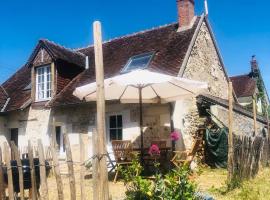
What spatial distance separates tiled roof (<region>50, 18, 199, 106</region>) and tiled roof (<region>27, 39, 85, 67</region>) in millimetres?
588

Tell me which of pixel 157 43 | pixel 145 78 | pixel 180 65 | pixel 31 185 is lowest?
pixel 31 185

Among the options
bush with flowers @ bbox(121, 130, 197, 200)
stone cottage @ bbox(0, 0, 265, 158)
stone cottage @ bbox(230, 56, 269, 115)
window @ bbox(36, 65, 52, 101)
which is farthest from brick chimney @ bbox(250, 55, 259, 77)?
bush with flowers @ bbox(121, 130, 197, 200)

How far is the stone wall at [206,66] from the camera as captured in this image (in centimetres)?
1369

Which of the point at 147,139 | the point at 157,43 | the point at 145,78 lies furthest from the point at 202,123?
the point at 145,78

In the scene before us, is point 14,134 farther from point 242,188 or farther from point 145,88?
point 242,188

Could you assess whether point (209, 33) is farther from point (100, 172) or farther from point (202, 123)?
point (100, 172)

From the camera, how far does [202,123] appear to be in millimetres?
12734

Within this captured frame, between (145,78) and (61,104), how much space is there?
6623 millimetres

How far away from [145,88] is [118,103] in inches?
108

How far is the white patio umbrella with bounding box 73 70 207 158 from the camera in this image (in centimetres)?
802

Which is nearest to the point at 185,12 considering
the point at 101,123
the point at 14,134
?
the point at 14,134

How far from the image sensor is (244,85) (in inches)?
1127

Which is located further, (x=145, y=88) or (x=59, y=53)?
(x=59, y=53)

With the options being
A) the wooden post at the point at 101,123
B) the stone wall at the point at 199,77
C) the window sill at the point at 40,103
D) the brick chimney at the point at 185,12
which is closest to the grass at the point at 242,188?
the wooden post at the point at 101,123
